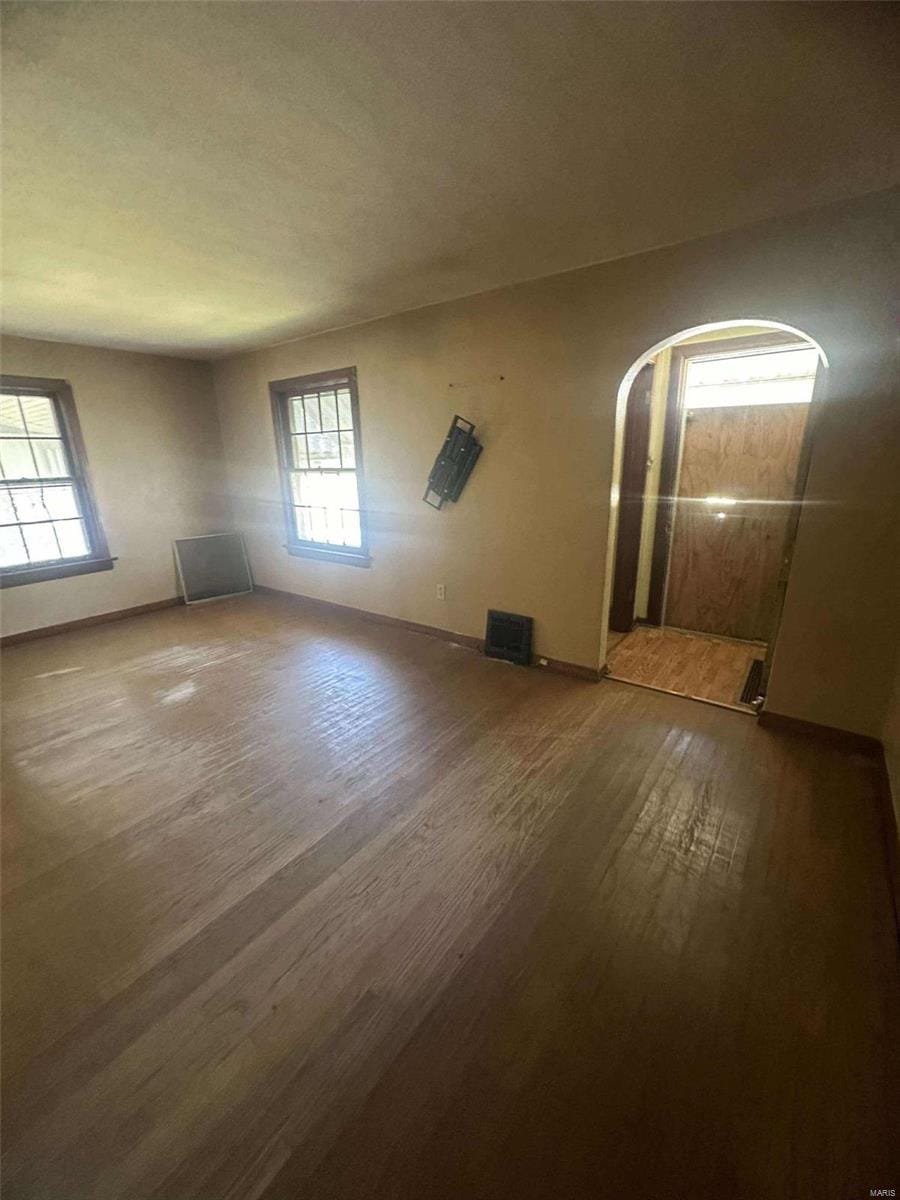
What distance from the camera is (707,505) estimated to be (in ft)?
12.1

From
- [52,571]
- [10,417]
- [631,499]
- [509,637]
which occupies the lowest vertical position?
[509,637]

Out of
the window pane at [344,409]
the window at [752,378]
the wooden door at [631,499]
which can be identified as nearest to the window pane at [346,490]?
the window pane at [344,409]

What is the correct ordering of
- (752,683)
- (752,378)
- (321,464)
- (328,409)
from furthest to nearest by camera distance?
(321,464) → (328,409) → (752,378) → (752,683)

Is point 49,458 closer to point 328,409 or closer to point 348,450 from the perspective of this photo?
point 328,409

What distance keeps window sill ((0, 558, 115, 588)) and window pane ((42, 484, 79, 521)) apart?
425 mm

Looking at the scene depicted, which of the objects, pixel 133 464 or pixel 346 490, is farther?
pixel 133 464

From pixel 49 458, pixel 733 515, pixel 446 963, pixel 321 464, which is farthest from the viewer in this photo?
pixel 321 464

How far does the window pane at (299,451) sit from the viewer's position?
4.61 m

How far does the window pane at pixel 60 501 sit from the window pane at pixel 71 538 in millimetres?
73

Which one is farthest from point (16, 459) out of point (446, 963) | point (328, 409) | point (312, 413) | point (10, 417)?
point (446, 963)

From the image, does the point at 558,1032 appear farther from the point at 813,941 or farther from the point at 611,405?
the point at 611,405

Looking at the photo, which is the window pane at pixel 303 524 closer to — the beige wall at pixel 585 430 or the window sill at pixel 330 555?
the window sill at pixel 330 555

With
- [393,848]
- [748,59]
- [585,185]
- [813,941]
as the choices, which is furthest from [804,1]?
[393,848]

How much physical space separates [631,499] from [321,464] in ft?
9.36
